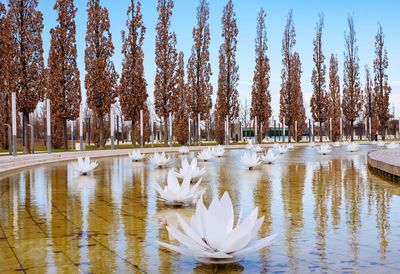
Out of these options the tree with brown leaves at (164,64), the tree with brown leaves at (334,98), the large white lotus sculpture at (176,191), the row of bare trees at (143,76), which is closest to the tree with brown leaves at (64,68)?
the row of bare trees at (143,76)

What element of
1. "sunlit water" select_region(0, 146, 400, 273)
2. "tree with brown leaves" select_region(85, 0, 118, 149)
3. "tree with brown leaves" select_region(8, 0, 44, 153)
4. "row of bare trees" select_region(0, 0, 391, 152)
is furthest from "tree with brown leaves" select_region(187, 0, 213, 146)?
"sunlit water" select_region(0, 146, 400, 273)

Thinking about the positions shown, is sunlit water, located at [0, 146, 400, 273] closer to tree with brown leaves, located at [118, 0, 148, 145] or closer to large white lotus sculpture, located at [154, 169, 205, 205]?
large white lotus sculpture, located at [154, 169, 205, 205]

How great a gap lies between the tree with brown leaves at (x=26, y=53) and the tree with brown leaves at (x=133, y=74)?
42.3 ft

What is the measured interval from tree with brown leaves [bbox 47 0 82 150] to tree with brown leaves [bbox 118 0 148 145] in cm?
675

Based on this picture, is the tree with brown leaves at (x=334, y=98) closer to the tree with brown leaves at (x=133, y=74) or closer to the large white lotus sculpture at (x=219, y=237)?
the tree with brown leaves at (x=133, y=74)

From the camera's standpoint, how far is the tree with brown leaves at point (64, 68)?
33.7 meters

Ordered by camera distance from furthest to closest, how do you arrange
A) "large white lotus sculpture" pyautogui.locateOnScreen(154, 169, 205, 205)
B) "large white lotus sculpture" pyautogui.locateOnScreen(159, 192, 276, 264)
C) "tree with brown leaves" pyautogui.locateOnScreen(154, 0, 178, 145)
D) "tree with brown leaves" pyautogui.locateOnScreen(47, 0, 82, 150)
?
"tree with brown leaves" pyautogui.locateOnScreen(154, 0, 178, 145), "tree with brown leaves" pyautogui.locateOnScreen(47, 0, 82, 150), "large white lotus sculpture" pyautogui.locateOnScreen(154, 169, 205, 205), "large white lotus sculpture" pyautogui.locateOnScreen(159, 192, 276, 264)

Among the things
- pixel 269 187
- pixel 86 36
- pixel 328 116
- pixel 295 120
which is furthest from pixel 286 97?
pixel 269 187

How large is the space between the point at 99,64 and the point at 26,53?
8841 mm

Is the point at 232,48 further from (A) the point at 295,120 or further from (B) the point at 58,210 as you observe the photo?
(B) the point at 58,210

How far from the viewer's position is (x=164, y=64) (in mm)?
43562

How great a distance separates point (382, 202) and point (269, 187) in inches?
118

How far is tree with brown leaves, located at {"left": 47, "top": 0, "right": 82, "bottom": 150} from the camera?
111 ft

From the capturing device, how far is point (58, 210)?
8062 millimetres
